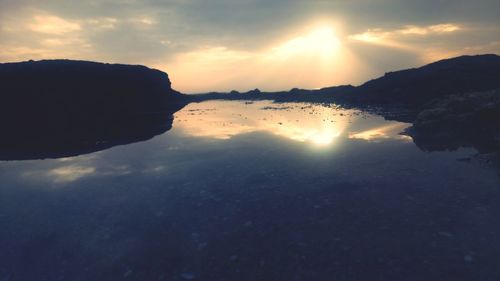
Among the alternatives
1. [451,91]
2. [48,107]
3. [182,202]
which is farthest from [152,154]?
[451,91]

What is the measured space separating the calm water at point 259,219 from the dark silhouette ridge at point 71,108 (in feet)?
34.4

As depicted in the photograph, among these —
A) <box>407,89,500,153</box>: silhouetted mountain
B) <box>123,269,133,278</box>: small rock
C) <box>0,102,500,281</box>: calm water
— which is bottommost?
<box>123,269,133,278</box>: small rock

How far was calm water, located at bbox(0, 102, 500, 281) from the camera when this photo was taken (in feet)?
23.9

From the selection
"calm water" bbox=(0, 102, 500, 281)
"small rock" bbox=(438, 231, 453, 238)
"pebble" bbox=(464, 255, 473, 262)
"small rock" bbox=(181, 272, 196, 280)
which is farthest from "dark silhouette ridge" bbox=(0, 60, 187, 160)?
"pebble" bbox=(464, 255, 473, 262)

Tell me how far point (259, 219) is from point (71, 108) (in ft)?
218

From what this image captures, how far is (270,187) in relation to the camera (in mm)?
12969

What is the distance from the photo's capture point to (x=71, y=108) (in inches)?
2450

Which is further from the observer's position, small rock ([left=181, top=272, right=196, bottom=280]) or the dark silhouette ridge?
the dark silhouette ridge

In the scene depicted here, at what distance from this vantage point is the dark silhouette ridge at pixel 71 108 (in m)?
27.4

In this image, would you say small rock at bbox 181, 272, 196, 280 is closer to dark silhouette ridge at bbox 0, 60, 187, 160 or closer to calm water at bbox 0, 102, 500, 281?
calm water at bbox 0, 102, 500, 281

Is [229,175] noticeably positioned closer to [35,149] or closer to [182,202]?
[182,202]

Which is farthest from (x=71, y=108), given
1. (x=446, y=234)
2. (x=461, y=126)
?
(x=446, y=234)

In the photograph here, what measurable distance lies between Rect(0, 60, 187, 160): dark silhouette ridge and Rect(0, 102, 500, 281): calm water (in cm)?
1050

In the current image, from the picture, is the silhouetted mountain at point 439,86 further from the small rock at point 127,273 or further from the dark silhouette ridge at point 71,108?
the small rock at point 127,273
